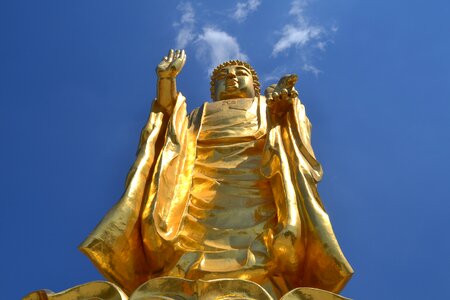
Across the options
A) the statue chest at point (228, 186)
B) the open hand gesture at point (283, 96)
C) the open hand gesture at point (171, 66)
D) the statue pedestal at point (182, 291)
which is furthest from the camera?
the open hand gesture at point (171, 66)

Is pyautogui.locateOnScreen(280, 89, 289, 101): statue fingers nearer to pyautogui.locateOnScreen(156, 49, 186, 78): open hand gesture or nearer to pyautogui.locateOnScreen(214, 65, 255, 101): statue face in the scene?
pyautogui.locateOnScreen(156, 49, 186, 78): open hand gesture

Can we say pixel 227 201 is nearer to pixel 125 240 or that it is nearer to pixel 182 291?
pixel 125 240

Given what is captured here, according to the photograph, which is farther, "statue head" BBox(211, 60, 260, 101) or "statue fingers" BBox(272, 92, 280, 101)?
"statue head" BBox(211, 60, 260, 101)

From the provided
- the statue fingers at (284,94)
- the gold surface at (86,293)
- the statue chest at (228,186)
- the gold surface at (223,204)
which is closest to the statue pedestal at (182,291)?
the gold surface at (86,293)

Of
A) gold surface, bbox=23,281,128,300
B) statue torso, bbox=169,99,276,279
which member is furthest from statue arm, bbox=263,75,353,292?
gold surface, bbox=23,281,128,300

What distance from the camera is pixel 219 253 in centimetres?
516

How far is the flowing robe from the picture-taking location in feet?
16.4

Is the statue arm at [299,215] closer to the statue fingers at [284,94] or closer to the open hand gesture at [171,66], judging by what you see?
the statue fingers at [284,94]

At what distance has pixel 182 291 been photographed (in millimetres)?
4246

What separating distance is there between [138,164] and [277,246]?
128cm

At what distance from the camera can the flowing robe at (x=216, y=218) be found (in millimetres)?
4992

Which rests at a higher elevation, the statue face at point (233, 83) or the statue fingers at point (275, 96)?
the statue face at point (233, 83)

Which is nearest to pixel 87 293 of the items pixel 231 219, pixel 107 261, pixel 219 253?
pixel 107 261

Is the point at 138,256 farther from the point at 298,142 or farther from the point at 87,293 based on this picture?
the point at 298,142
